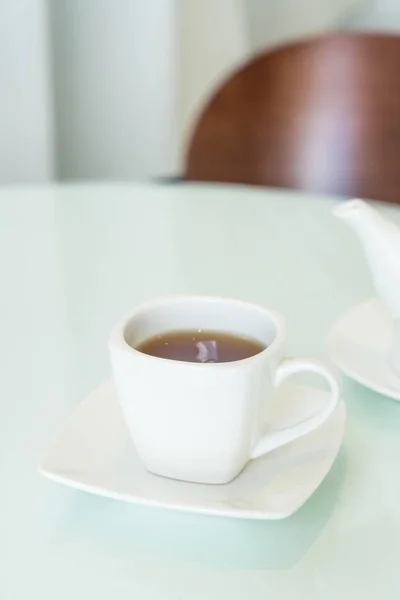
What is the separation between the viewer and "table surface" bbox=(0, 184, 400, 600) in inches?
15.5

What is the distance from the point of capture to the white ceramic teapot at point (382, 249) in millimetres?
542

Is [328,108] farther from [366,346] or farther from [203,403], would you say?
[203,403]

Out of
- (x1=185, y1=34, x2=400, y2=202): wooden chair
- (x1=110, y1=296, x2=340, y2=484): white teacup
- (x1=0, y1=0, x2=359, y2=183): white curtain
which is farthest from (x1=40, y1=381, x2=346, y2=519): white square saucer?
(x1=0, y1=0, x2=359, y2=183): white curtain

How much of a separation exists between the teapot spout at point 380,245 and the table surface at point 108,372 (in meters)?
0.07

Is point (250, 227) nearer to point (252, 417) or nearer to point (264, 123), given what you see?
point (264, 123)

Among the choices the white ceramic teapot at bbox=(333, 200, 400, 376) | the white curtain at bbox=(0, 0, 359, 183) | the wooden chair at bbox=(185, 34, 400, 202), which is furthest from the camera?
the white curtain at bbox=(0, 0, 359, 183)

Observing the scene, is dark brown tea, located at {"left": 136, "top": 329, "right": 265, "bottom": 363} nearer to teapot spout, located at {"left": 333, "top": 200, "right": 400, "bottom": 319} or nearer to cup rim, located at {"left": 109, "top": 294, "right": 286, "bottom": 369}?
cup rim, located at {"left": 109, "top": 294, "right": 286, "bottom": 369}

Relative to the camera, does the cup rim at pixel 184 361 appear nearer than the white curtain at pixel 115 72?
Yes

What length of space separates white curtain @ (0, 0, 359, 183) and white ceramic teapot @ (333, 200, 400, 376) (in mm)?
932

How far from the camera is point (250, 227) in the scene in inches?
36.5

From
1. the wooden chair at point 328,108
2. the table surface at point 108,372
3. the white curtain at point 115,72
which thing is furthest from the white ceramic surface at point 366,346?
the white curtain at point 115,72

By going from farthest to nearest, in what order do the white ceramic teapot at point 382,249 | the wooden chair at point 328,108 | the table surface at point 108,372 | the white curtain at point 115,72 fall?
the white curtain at point 115,72
the wooden chair at point 328,108
the white ceramic teapot at point 382,249
the table surface at point 108,372

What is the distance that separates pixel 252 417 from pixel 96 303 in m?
0.30

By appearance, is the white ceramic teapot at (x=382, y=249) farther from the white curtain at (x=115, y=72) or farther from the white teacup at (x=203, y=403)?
the white curtain at (x=115, y=72)
